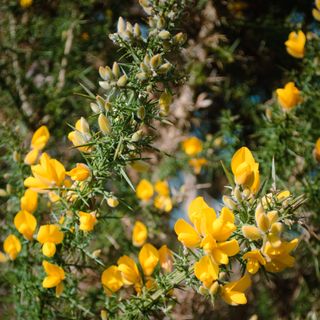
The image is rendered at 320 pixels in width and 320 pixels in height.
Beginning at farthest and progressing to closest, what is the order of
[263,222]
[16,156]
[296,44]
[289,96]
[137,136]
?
[296,44] → [289,96] → [16,156] → [137,136] → [263,222]

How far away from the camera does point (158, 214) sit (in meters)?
1.59

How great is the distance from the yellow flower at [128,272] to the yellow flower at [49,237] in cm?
14

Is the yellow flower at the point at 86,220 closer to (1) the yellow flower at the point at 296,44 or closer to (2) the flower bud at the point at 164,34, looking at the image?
(2) the flower bud at the point at 164,34

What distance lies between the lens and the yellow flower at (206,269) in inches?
29.1

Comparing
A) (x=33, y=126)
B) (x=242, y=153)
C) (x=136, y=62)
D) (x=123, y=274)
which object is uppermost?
(x=136, y=62)

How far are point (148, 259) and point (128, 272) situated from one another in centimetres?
6

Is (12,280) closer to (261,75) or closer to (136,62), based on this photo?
(136,62)

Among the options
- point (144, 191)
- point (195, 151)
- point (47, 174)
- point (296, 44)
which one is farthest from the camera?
point (195, 151)

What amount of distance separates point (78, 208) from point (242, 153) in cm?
34

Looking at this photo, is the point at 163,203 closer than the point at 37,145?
No

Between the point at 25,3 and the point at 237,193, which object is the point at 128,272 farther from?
the point at 25,3

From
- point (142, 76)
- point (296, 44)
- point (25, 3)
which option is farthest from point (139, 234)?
point (25, 3)

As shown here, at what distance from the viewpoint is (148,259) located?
38.2 inches

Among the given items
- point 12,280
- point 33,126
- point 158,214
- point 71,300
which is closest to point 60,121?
point 33,126
